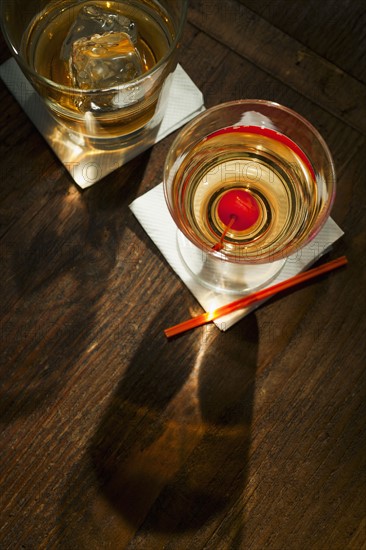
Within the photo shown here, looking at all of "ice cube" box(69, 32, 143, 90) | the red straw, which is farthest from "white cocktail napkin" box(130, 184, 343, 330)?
"ice cube" box(69, 32, 143, 90)

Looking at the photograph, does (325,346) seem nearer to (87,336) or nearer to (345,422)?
(345,422)

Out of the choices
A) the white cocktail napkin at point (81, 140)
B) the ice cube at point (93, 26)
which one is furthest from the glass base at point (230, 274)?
the ice cube at point (93, 26)

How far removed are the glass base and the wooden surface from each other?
1.1 inches

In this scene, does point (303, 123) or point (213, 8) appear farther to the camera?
point (213, 8)

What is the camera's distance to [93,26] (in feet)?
2.01

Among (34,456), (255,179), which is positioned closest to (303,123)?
(255,179)

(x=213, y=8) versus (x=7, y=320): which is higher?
(x=213, y=8)

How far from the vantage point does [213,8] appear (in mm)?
681

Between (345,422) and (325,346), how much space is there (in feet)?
0.26

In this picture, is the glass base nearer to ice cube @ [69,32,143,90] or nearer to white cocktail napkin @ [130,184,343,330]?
white cocktail napkin @ [130,184,343,330]

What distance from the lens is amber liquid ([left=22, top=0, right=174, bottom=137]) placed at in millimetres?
598

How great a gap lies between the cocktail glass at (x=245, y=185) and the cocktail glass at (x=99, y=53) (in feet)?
0.23

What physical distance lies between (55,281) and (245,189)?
0.22 metres

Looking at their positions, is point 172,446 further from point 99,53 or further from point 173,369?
point 99,53
